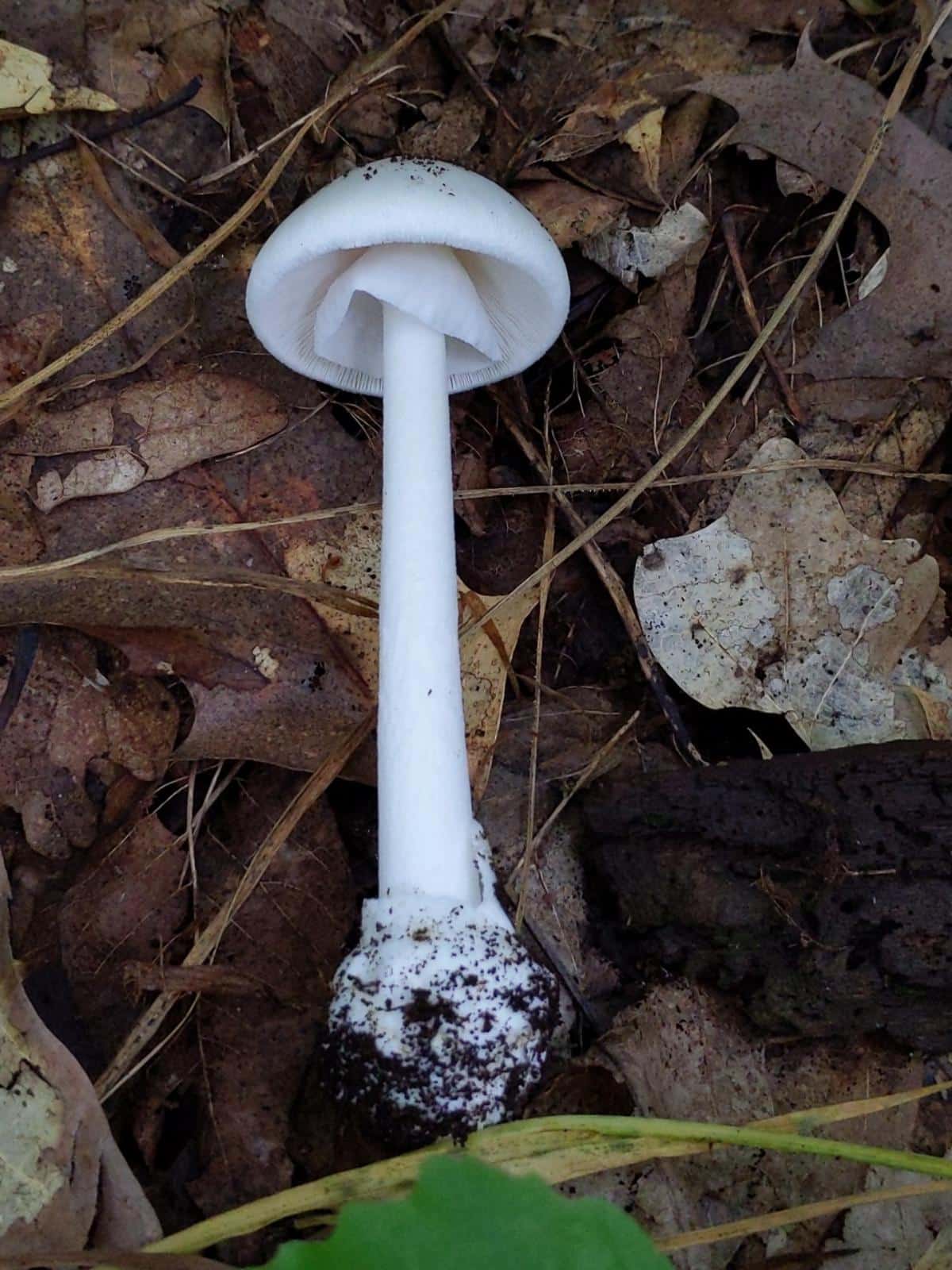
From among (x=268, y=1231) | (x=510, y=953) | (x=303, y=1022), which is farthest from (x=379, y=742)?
(x=268, y=1231)

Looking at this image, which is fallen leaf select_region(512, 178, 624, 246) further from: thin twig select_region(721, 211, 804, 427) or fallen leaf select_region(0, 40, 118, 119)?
fallen leaf select_region(0, 40, 118, 119)

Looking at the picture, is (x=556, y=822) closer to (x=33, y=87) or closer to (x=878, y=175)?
(x=878, y=175)

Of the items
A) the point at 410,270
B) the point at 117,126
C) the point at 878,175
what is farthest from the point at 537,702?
the point at 117,126

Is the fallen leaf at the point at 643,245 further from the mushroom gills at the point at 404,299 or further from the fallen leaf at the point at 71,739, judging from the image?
the fallen leaf at the point at 71,739

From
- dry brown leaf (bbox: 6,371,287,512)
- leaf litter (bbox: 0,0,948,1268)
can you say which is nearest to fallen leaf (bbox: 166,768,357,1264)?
leaf litter (bbox: 0,0,948,1268)

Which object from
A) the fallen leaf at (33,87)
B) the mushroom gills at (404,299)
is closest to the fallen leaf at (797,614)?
the mushroom gills at (404,299)

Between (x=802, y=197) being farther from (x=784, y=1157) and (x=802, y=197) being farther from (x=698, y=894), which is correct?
(x=784, y=1157)
